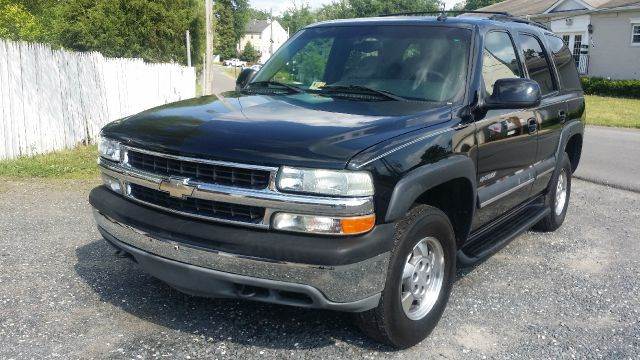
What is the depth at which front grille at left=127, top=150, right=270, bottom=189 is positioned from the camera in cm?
298

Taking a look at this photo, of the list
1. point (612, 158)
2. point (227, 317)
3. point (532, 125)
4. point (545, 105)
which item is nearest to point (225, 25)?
point (612, 158)

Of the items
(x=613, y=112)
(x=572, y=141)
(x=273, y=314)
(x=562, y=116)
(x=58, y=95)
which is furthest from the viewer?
(x=613, y=112)

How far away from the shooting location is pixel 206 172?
3.12 meters

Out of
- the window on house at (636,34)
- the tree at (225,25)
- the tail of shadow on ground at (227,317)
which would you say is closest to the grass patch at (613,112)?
the window on house at (636,34)

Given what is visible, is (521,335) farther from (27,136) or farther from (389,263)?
(27,136)

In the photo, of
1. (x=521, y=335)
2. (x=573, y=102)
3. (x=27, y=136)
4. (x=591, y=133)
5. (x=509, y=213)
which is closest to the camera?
(x=521, y=335)

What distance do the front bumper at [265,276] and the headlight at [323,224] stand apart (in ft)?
0.18

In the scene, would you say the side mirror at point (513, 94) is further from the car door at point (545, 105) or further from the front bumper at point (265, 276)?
the front bumper at point (265, 276)

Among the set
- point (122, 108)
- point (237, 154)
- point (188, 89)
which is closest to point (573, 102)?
point (237, 154)

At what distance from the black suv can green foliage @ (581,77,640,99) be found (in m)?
22.1

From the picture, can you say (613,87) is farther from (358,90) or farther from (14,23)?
(358,90)

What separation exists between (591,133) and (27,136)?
12.7 m

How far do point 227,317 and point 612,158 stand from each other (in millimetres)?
9543

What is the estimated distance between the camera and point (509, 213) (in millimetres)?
4883
